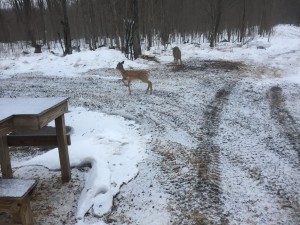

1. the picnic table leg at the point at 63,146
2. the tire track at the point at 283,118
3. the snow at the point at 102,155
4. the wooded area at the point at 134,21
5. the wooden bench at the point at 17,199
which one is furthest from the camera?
the wooded area at the point at 134,21

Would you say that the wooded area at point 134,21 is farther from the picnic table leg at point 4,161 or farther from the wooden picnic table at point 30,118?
the picnic table leg at point 4,161

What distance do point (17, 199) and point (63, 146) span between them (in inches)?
63.6

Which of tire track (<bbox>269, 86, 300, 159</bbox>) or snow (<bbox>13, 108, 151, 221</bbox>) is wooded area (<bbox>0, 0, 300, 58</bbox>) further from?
snow (<bbox>13, 108, 151, 221</bbox>)

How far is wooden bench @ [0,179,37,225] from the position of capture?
10.9 ft

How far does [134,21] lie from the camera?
18062 millimetres

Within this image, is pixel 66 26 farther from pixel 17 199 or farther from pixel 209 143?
pixel 17 199

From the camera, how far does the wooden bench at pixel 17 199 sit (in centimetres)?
332

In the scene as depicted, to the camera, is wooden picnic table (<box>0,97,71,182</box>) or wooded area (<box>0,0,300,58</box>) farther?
wooded area (<box>0,0,300,58</box>)

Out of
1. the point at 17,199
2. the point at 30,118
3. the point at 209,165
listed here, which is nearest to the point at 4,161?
the point at 30,118

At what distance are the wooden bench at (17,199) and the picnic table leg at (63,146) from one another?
125 centimetres

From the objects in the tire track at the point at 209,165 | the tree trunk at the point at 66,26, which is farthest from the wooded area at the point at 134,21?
the tire track at the point at 209,165

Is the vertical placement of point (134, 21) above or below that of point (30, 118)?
above

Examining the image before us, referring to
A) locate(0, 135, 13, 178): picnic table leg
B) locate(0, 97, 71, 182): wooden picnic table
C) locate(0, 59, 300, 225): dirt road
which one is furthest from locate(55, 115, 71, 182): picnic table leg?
locate(0, 59, 300, 225): dirt road

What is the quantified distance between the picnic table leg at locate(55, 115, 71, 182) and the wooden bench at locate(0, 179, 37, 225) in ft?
4.11
